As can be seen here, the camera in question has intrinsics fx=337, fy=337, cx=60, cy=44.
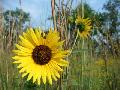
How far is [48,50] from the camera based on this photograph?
3.71 ft

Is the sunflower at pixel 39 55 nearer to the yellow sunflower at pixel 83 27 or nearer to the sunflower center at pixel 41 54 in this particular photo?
the sunflower center at pixel 41 54

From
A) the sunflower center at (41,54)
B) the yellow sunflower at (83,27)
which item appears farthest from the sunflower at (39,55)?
the yellow sunflower at (83,27)

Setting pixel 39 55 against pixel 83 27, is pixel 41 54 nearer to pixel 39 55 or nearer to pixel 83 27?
pixel 39 55

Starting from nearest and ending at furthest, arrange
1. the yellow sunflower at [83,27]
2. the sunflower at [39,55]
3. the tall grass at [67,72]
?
the sunflower at [39,55] → the tall grass at [67,72] → the yellow sunflower at [83,27]

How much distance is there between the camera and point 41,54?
3.69 feet

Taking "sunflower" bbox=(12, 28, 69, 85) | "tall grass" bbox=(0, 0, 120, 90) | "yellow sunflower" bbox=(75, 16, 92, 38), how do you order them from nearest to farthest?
"sunflower" bbox=(12, 28, 69, 85) < "tall grass" bbox=(0, 0, 120, 90) < "yellow sunflower" bbox=(75, 16, 92, 38)

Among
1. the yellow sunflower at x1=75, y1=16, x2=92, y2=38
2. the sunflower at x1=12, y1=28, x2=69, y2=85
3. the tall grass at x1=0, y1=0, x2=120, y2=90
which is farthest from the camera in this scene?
the yellow sunflower at x1=75, y1=16, x2=92, y2=38

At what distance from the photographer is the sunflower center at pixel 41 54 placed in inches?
44.2

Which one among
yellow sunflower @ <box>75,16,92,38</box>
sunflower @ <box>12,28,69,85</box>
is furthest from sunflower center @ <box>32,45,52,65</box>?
yellow sunflower @ <box>75,16,92,38</box>

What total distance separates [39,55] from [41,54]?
1 cm

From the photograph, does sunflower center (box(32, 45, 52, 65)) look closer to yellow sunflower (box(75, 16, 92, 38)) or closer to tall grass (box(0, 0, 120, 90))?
tall grass (box(0, 0, 120, 90))

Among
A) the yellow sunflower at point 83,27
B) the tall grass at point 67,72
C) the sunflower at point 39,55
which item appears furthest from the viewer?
the yellow sunflower at point 83,27

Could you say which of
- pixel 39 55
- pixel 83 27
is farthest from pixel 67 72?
pixel 83 27

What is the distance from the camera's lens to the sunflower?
3.47 feet
